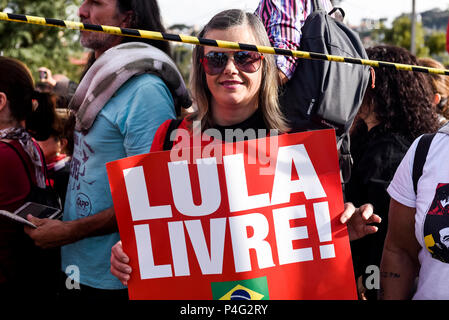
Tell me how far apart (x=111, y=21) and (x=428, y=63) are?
241cm

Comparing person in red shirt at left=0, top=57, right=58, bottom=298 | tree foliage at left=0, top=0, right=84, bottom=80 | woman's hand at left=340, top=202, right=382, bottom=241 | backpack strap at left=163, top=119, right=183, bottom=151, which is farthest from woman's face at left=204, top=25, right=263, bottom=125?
tree foliage at left=0, top=0, right=84, bottom=80

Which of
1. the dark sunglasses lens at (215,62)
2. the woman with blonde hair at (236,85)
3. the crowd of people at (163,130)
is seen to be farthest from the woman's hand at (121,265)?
the dark sunglasses lens at (215,62)

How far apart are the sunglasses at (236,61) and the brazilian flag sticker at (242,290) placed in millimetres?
688

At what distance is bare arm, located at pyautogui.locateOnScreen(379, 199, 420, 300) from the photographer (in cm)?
163

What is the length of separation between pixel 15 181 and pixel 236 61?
3.98 feet

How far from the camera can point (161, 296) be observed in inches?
57.7

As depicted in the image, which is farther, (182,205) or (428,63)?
(428,63)

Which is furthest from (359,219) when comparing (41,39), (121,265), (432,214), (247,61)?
(41,39)

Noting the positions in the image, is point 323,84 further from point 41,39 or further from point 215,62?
point 41,39

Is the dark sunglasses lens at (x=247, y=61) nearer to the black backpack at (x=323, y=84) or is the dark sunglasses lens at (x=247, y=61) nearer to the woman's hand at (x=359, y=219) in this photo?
the black backpack at (x=323, y=84)

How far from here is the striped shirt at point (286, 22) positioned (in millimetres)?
1797

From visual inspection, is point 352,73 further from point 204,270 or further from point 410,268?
point 204,270

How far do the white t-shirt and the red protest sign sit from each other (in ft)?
0.88
